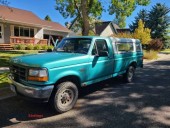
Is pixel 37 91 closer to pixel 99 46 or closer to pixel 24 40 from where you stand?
pixel 99 46

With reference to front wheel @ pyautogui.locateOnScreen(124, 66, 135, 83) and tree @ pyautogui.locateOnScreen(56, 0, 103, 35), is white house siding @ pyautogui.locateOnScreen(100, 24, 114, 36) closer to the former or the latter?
tree @ pyautogui.locateOnScreen(56, 0, 103, 35)

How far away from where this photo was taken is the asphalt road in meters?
4.55

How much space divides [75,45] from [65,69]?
1570 millimetres

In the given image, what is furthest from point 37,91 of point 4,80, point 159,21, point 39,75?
point 159,21

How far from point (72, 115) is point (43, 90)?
3.33ft

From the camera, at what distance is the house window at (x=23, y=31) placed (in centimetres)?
2578

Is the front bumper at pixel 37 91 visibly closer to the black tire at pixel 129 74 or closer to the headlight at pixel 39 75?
the headlight at pixel 39 75

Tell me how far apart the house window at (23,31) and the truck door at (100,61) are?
70.6ft

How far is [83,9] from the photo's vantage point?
53.3 ft

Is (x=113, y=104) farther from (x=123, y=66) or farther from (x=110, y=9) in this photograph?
(x=110, y=9)

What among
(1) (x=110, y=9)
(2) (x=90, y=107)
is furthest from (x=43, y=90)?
(1) (x=110, y=9)

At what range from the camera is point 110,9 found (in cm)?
1980

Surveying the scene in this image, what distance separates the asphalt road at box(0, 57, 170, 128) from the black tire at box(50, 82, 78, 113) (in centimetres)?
16

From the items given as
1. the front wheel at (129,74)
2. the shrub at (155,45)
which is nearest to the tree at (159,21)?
the shrub at (155,45)
